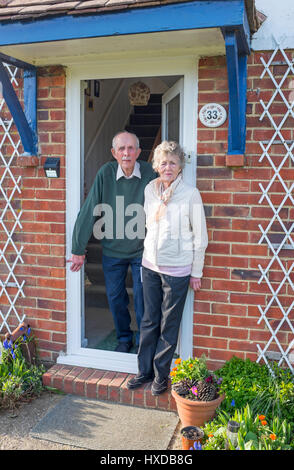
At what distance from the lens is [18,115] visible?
336 cm

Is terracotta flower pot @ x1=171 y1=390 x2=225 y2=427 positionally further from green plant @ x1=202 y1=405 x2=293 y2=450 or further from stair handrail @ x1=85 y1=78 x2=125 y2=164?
stair handrail @ x1=85 y1=78 x2=125 y2=164

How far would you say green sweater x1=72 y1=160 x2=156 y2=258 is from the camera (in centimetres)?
344

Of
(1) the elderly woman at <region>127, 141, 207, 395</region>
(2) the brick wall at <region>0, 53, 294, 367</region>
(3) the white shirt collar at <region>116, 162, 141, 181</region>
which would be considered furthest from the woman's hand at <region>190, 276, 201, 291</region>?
(3) the white shirt collar at <region>116, 162, 141, 181</region>

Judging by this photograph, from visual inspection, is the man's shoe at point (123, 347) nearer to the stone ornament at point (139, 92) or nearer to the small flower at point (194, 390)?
the small flower at point (194, 390)

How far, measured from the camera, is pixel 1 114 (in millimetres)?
3623

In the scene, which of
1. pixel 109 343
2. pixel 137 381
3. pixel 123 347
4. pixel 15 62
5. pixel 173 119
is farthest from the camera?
pixel 109 343

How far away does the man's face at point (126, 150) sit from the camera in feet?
11.0

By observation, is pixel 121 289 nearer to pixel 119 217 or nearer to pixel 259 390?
pixel 119 217

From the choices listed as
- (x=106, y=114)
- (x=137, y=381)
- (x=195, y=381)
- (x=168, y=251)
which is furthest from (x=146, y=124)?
(x=195, y=381)

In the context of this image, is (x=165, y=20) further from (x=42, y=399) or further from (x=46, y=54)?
(x=42, y=399)

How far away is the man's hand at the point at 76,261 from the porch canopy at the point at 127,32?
1.06m

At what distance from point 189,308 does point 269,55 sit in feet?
6.11

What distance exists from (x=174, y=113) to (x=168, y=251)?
48.6 inches

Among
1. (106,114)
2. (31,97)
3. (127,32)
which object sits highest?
(106,114)
